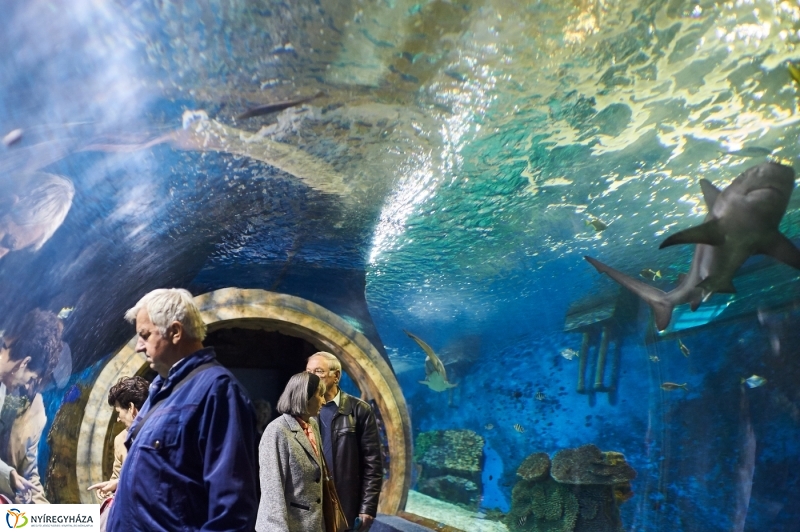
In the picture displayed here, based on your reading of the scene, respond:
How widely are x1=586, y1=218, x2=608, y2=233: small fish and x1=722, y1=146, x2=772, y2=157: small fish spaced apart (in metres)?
1.33

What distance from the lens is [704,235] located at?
5.58m

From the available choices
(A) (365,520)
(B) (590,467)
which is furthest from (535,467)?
(A) (365,520)

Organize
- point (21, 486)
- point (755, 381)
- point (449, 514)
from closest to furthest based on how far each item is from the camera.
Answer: point (21, 486) < point (755, 381) < point (449, 514)

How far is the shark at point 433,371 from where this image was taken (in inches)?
304

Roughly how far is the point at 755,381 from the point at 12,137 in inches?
263

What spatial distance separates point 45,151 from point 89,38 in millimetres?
977

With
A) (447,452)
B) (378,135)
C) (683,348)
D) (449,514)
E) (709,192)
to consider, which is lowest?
(449,514)

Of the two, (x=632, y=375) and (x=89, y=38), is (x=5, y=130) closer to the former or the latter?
(x=89, y=38)

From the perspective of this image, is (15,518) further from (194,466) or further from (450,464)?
(450,464)

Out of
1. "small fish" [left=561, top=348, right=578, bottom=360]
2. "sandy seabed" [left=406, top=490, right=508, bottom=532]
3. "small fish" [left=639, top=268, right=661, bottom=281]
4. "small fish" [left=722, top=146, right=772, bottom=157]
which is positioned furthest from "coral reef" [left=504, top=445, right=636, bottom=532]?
"small fish" [left=722, top=146, right=772, bottom=157]

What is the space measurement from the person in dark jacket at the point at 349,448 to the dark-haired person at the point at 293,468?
133cm

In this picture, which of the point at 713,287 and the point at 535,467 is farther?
the point at 535,467

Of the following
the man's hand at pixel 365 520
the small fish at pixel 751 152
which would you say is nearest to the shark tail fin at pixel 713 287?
the small fish at pixel 751 152

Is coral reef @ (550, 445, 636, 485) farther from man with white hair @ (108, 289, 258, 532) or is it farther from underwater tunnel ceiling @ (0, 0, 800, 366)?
man with white hair @ (108, 289, 258, 532)
